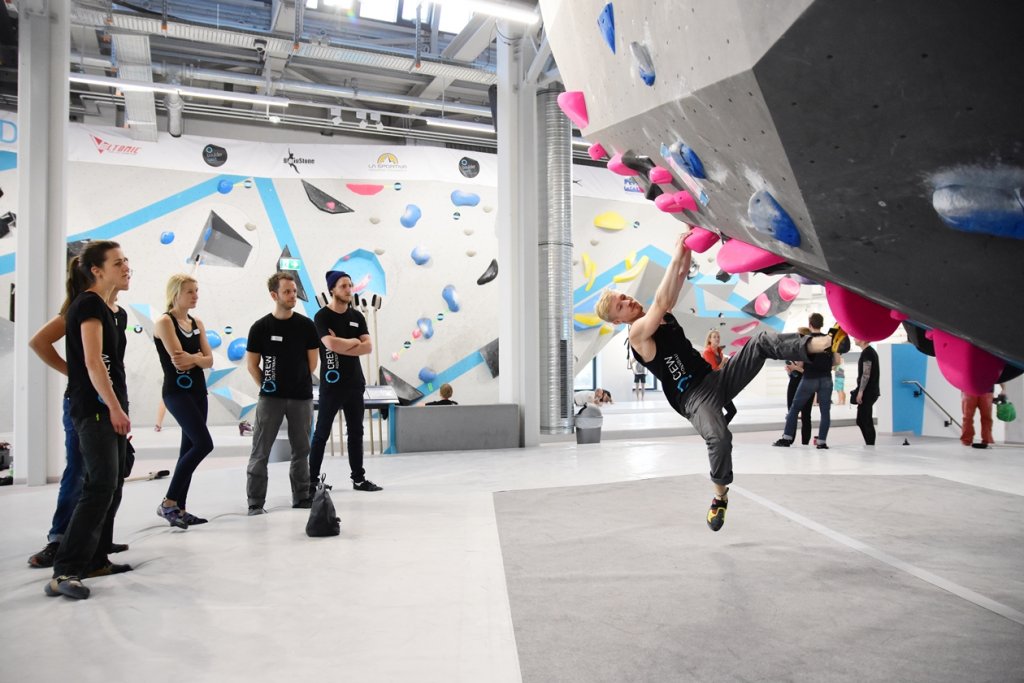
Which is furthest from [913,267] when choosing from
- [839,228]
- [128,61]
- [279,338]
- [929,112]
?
[128,61]

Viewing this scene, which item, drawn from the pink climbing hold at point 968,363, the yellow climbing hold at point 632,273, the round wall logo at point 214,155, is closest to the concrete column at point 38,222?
the pink climbing hold at point 968,363

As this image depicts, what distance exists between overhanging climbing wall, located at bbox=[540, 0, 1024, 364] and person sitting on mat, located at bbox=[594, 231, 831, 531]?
1.14 m

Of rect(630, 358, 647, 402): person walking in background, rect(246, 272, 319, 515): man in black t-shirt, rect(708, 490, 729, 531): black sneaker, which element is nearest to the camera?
rect(708, 490, 729, 531): black sneaker

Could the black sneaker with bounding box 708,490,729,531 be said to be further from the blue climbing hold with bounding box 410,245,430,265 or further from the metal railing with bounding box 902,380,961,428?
the blue climbing hold with bounding box 410,245,430,265

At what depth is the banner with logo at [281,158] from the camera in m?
12.2

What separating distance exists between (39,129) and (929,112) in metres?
6.94

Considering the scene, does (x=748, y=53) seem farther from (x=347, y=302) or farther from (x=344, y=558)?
(x=347, y=302)

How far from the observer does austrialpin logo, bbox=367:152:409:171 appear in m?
13.7

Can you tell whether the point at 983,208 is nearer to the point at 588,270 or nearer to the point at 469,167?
the point at 469,167

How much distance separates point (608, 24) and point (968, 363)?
1.94m

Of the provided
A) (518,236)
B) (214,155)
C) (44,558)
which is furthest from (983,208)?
(214,155)

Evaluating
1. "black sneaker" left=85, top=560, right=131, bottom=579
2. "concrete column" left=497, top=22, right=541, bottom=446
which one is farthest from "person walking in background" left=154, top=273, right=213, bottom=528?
"concrete column" left=497, top=22, right=541, bottom=446

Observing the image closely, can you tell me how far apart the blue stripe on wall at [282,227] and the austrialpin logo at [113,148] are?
2.12 meters

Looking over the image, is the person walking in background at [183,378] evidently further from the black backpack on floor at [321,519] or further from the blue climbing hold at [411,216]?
the blue climbing hold at [411,216]
